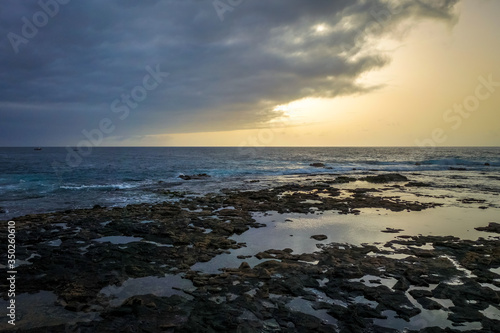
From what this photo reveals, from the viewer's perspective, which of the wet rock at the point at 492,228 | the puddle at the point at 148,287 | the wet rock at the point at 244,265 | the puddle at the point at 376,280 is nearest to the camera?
the puddle at the point at 148,287

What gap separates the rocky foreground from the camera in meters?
7.25

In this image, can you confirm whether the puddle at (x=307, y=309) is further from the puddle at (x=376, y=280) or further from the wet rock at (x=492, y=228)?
the wet rock at (x=492, y=228)

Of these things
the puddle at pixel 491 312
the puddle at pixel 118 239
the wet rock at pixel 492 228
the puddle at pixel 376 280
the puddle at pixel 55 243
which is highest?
the puddle at pixel 491 312

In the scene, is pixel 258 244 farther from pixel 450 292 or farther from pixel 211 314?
pixel 450 292

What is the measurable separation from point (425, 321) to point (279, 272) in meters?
4.71

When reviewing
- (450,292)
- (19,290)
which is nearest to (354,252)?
(450,292)

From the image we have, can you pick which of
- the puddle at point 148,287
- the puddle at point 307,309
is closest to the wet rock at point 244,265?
the puddle at point 148,287

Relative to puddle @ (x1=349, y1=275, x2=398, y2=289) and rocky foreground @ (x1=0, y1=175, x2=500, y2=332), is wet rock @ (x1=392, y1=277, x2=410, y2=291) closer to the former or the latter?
rocky foreground @ (x1=0, y1=175, x2=500, y2=332)

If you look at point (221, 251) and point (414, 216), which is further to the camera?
point (414, 216)

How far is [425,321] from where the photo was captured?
724 cm

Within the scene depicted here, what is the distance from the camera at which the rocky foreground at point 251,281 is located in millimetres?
7254

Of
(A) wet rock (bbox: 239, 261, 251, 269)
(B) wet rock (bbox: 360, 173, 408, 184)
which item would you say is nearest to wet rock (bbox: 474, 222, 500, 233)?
(A) wet rock (bbox: 239, 261, 251, 269)

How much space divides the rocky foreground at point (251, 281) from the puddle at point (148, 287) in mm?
176

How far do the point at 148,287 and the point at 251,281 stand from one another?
362cm
